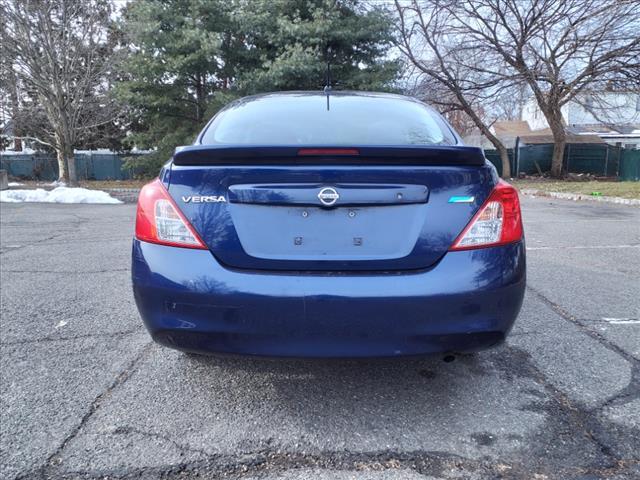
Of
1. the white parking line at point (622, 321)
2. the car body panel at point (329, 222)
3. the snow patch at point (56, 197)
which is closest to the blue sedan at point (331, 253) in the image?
the car body panel at point (329, 222)

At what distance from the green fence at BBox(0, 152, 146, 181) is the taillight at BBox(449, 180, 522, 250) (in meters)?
26.0

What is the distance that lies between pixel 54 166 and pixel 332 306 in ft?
94.6

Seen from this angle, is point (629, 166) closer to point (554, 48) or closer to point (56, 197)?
point (554, 48)

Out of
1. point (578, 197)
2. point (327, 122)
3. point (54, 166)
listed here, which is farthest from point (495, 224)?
point (54, 166)

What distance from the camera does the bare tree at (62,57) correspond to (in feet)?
52.7

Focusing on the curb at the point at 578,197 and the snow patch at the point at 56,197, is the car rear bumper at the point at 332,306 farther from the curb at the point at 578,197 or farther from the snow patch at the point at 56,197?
the snow patch at the point at 56,197

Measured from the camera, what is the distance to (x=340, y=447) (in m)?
1.97

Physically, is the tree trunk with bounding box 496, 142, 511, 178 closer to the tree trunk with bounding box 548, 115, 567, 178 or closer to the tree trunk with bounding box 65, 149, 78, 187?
the tree trunk with bounding box 548, 115, 567, 178

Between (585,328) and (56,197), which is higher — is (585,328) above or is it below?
below

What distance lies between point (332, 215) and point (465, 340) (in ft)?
2.49

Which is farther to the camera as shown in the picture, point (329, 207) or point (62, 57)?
point (62, 57)

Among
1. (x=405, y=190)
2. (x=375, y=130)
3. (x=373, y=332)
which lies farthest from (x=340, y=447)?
(x=375, y=130)

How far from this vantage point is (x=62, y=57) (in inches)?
677

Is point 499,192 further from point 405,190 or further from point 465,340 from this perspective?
point 465,340
